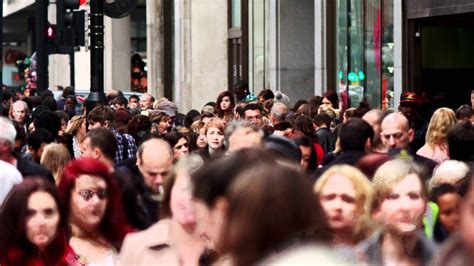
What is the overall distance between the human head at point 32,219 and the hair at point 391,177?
5.29ft

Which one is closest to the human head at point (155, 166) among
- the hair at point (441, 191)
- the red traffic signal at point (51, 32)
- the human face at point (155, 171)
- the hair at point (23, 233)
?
the human face at point (155, 171)

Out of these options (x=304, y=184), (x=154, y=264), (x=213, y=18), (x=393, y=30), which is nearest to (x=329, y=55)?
(x=393, y=30)

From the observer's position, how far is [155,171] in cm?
867

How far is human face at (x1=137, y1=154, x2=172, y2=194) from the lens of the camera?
8.67 meters

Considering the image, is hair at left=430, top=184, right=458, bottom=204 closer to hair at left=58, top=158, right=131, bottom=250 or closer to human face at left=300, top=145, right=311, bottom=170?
hair at left=58, top=158, right=131, bottom=250

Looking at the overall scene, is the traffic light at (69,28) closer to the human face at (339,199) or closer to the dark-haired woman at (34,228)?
the dark-haired woman at (34,228)

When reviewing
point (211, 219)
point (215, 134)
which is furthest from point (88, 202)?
point (215, 134)

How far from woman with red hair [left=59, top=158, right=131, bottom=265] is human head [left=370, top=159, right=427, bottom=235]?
1346 mm

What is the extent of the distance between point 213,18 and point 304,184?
31.2m

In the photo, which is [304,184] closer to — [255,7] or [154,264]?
[154,264]

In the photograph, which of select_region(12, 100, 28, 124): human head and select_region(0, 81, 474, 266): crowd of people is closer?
select_region(0, 81, 474, 266): crowd of people

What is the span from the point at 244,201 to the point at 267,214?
0.27 feet

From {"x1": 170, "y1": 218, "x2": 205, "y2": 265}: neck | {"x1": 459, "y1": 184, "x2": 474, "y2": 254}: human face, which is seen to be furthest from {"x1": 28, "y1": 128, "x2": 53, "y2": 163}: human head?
{"x1": 459, "y1": 184, "x2": 474, "y2": 254}: human face

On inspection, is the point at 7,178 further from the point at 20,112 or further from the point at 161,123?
the point at 20,112
